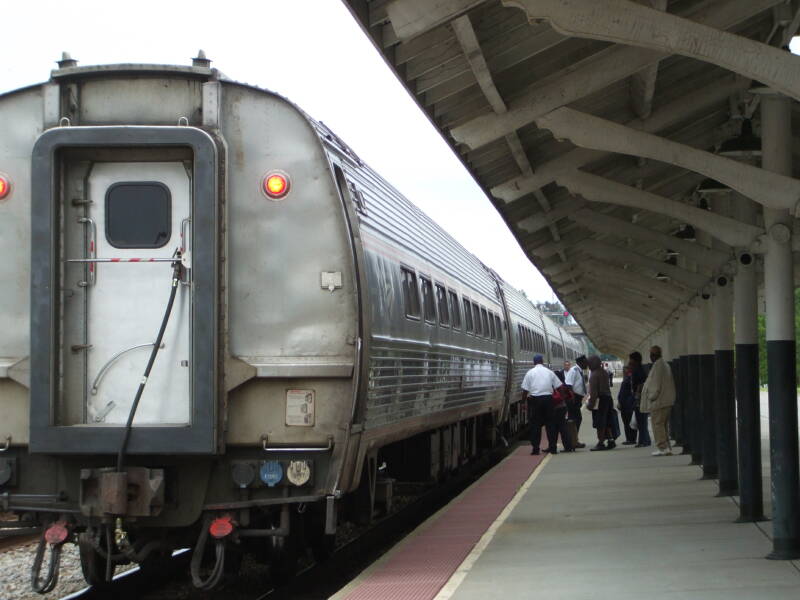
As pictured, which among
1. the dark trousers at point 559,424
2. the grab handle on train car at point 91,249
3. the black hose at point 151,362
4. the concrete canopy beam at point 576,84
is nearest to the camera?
the black hose at point 151,362

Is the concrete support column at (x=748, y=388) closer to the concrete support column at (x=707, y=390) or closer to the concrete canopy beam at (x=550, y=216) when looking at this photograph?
the concrete support column at (x=707, y=390)

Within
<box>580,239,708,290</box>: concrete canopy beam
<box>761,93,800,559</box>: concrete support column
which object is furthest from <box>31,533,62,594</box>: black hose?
<box>580,239,708,290</box>: concrete canopy beam

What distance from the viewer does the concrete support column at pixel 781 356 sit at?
8.97 meters

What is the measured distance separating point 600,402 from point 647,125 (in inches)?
381

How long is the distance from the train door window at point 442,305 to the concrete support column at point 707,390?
10.6ft

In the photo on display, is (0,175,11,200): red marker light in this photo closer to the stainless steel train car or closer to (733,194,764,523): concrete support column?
the stainless steel train car

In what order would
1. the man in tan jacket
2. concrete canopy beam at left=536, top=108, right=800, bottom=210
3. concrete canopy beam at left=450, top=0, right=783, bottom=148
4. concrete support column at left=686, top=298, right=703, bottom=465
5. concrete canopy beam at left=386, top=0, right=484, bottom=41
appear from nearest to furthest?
1. concrete canopy beam at left=386, top=0, right=484, bottom=41
2. concrete canopy beam at left=536, top=108, right=800, bottom=210
3. concrete canopy beam at left=450, top=0, right=783, bottom=148
4. concrete support column at left=686, top=298, right=703, bottom=465
5. the man in tan jacket

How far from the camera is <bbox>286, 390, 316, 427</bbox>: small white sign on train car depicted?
7828 mm

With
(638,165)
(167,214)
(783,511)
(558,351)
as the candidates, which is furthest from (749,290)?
(558,351)

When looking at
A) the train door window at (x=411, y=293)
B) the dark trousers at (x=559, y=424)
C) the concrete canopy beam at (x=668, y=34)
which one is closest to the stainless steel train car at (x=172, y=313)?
the concrete canopy beam at (x=668, y=34)

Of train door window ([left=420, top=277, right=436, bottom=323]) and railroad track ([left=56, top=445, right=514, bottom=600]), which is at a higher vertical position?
train door window ([left=420, top=277, right=436, bottom=323])

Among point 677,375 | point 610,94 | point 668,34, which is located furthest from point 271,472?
point 677,375

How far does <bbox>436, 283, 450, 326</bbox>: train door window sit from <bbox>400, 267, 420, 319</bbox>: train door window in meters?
1.54

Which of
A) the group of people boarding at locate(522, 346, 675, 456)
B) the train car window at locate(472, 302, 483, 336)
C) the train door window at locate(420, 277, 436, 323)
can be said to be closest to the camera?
the train door window at locate(420, 277, 436, 323)
